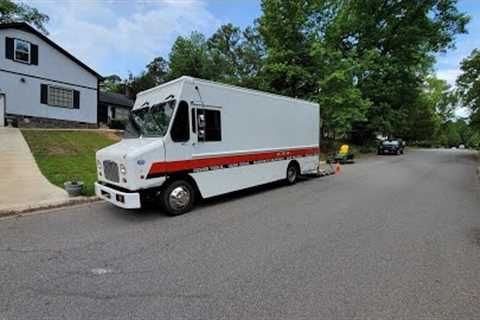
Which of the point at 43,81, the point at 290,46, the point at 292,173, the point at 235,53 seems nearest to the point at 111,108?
the point at 43,81

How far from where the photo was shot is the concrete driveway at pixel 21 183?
20.4 feet

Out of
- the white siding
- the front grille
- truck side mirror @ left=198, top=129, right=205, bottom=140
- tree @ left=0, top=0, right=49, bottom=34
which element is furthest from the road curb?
tree @ left=0, top=0, right=49, bottom=34

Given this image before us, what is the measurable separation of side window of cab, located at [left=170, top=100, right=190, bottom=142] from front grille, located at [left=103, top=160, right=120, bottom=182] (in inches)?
53.1

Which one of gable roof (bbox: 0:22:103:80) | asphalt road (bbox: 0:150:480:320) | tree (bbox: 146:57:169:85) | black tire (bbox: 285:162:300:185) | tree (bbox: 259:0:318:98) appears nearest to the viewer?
asphalt road (bbox: 0:150:480:320)

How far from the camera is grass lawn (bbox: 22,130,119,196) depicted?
8.62 metres

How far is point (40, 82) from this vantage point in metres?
18.7

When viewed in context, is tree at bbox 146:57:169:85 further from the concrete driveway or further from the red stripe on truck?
the red stripe on truck

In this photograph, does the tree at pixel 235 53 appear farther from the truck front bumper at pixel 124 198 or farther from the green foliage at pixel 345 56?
the truck front bumper at pixel 124 198

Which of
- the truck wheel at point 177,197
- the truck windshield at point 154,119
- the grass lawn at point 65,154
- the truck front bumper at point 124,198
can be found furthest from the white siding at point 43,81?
the truck wheel at point 177,197

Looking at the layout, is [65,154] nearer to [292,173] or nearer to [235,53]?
[292,173]

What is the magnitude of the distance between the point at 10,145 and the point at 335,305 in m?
15.2

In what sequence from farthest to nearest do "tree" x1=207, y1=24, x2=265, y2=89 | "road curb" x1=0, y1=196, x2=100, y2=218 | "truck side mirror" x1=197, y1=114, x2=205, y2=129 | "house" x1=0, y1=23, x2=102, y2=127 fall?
"tree" x1=207, y1=24, x2=265, y2=89
"house" x1=0, y1=23, x2=102, y2=127
"truck side mirror" x1=197, y1=114, x2=205, y2=129
"road curb" x1=0, y1=196, x2=100, y2=218

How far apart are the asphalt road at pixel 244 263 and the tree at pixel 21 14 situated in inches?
1097

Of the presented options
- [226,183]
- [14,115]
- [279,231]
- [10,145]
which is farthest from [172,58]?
[279,231]
